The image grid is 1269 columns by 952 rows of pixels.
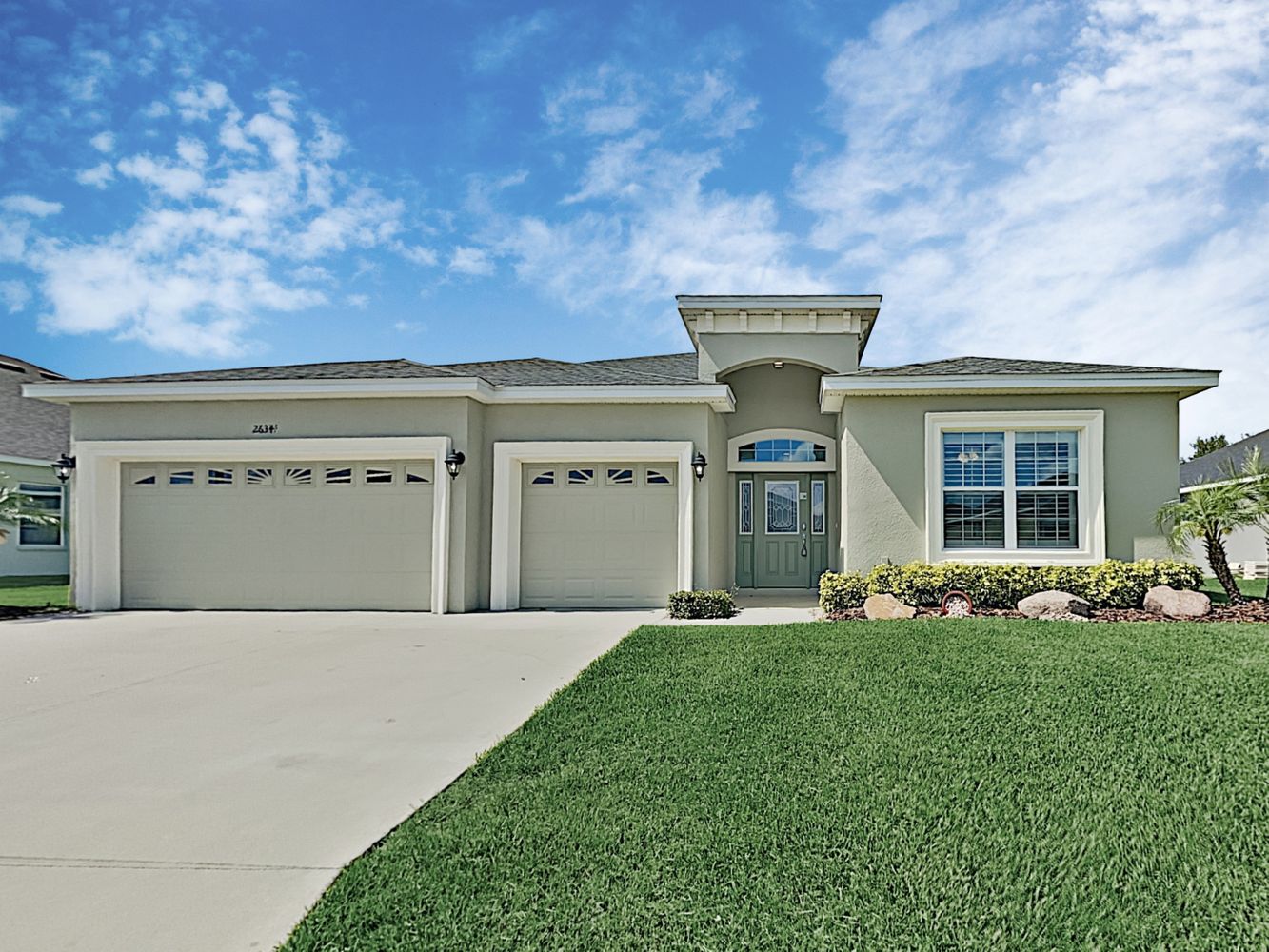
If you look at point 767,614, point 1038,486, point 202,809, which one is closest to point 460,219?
point 767,614

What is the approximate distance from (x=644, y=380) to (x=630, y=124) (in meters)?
4.08

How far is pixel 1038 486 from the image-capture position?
11328mm

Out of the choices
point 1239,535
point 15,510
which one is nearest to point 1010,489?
point 1239,535

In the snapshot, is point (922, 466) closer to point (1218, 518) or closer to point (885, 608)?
point (885, 608)

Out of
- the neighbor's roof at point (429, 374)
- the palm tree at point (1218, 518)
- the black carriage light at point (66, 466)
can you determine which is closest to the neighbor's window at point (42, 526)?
the black carriage light at point (66, 466)

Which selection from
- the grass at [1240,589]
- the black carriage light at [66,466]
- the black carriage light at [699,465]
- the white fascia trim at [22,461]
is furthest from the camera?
the white fascia trim at [22,461]

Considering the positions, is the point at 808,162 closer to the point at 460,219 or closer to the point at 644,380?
the point at 644,380

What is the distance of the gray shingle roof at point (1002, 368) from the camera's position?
11.2 meters

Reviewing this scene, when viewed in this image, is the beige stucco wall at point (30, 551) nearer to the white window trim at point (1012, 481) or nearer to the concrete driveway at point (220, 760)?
the concrete driveway at point (220, 760)

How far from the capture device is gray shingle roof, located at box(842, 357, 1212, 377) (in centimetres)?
1120

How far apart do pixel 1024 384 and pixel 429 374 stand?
833 cm

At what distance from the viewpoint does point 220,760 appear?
470 cm

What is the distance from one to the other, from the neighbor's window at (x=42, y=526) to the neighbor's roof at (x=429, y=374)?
8475mm

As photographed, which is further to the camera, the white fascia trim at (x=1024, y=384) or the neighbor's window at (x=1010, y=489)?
the neighbor's window at (x=1010, y=489)
